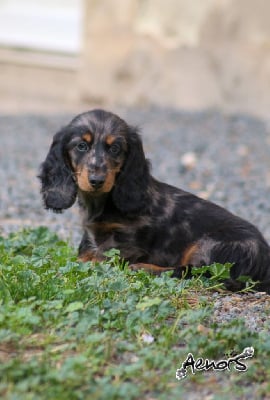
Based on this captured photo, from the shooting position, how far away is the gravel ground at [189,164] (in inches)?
342

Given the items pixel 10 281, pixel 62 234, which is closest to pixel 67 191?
pixel 10 281

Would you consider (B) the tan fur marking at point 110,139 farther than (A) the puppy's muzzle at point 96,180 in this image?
Yes

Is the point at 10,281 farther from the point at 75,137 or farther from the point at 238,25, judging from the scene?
the point at 238,25

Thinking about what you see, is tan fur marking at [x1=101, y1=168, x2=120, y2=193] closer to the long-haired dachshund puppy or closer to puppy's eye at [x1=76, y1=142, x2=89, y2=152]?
the long-haired dachshund puppy

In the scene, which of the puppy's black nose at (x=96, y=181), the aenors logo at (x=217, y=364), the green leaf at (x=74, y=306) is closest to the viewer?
the aenors logo at (x=217, y=364)

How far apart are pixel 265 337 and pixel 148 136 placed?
9.58 meters

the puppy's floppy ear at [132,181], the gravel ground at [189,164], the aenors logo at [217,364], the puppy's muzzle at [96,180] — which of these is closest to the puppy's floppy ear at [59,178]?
the puppy's floppy ear at [132,181]

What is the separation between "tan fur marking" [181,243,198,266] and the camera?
20.4 ft

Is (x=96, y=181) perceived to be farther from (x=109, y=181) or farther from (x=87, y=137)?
(x=87, y=137)

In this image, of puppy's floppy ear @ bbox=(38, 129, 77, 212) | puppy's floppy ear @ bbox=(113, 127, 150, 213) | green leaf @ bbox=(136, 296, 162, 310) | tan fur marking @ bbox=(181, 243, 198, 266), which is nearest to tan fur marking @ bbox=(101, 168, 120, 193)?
puppy's floppy ear @ bbox=(113, 127, 150, 213)

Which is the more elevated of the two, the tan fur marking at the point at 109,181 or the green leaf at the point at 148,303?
the tan fur marking at the point at 109,181

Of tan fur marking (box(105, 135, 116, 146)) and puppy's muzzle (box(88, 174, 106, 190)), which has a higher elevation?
tan fur marking (box(105, 135, 116, 146))

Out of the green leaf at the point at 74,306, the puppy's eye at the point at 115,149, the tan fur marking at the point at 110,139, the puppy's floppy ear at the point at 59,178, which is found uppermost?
the tan fur marking at the point at 110,139

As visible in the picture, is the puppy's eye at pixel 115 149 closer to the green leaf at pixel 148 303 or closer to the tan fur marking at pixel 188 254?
the tan fur marking at pixel 188 254
